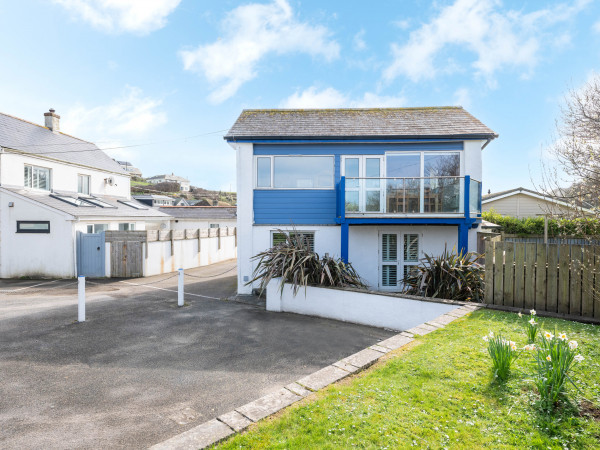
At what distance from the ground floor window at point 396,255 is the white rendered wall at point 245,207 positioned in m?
4.53

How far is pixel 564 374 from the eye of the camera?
115 inches

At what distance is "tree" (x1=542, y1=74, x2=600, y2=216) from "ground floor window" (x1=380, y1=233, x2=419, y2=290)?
444 cm

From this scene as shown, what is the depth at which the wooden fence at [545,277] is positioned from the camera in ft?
18.6

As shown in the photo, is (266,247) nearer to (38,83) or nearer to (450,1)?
(450,1)

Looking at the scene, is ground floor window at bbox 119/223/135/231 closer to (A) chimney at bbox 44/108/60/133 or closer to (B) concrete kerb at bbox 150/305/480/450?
(A) chimney at bbox 44/108/60/133

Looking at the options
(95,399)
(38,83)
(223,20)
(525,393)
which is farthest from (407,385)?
(38,83)

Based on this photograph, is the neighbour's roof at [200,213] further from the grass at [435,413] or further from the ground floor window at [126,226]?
the grass at [435,413]

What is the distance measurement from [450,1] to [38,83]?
56.7 feet

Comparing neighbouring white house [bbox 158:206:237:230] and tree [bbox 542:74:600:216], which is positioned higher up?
tree [bbox 542:74:600:216]

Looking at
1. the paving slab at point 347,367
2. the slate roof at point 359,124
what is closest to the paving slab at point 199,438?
the paving slab at point 347,367

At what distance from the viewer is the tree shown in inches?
182

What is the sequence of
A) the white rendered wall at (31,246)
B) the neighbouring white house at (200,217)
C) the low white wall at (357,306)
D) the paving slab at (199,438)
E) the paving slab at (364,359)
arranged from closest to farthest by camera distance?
the paving slab at (199,438) → the paving slab at (364,359) → the low white wall at (357,306) → the white rendered wall at (31,246) → the neighbouring white house at (200,217)

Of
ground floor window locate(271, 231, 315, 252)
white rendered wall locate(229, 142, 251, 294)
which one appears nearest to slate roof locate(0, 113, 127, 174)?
white rendered wall locate(229, 142, 251, 294)

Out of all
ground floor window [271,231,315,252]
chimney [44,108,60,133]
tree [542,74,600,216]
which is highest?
chimney [44,108,60,133]
